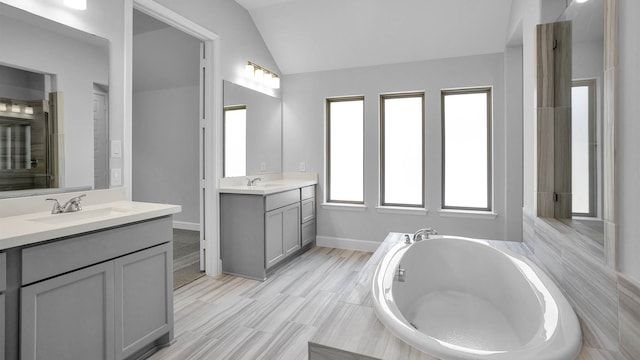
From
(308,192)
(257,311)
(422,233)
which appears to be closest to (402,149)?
(308,192)

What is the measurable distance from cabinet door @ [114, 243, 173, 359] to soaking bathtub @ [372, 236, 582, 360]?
123 centimetres

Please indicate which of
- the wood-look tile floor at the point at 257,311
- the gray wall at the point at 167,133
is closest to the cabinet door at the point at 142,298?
the wood-look tile floor at the point at 257,311

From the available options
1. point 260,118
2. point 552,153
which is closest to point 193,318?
point 260,118

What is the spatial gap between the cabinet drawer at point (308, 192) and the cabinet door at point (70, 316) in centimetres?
246

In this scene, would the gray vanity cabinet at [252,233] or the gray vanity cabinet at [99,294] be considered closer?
the gray vanity cabinet at [99,294]

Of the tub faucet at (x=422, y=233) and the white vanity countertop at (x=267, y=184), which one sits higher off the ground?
the white vanity countertop at (x=267, y=184)

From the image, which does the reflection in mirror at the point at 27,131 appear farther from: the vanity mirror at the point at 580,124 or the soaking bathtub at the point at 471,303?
the vanity mirror at the point at 580,124

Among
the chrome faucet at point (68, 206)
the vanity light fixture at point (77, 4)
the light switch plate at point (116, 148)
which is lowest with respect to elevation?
the chrome faucet at point (68, 206)

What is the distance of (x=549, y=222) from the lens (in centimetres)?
192

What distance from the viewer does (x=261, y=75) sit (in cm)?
380

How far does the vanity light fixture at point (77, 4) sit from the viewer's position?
6.21 ft

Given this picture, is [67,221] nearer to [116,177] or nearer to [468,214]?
Answer: [116,177]

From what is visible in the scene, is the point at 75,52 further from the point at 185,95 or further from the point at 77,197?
the point at 185,95

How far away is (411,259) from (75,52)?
8.20 feet
